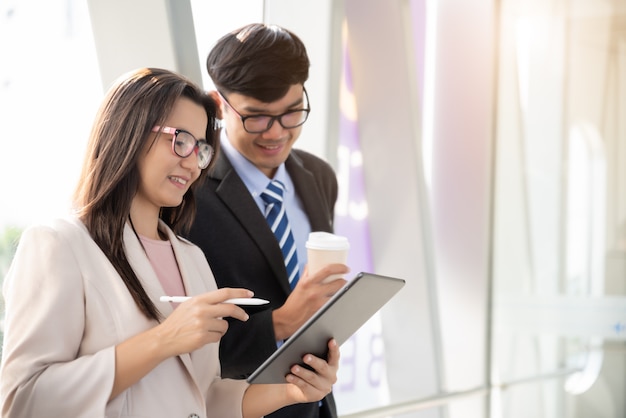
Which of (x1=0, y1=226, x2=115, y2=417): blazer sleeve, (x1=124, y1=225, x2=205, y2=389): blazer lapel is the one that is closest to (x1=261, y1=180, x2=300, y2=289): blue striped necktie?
(x1=124, y1=225, x2=205, y2=389): blazer lapel

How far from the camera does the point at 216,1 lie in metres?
3.20

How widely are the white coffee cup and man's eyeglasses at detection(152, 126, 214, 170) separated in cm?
36

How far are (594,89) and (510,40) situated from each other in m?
0.56

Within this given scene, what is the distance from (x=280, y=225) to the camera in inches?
95.5

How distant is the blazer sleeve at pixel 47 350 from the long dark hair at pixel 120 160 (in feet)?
0.38

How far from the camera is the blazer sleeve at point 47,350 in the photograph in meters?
1.56

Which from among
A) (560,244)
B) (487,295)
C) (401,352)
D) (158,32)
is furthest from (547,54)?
(158,32)

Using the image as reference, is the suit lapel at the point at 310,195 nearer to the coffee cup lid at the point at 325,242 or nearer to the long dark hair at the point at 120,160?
the coffee cup lid at the point at 325,242

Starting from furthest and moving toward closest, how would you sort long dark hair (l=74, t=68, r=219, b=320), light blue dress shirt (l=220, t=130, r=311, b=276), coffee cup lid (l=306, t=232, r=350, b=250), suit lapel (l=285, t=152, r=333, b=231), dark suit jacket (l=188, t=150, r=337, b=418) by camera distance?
suit lapel (l=285, t=152, r=333, b=231) < light blue dress shirt (l=220, t=130, r=311, b=276) < dark suit jacket (l=188, t=150, r=337, b=418) < coffee cup lid (l=306, t=232, r=350, b=250) < long dark hair (l=74, t=68, r=219, b=320)

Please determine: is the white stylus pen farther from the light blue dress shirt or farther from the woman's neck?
the light blue dress shirt

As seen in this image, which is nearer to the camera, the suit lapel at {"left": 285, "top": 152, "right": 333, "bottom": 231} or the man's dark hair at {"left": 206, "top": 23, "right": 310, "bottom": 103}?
the man's dark hair at {"left": 206, "top": 23, "right": 310, "bottom": 103}

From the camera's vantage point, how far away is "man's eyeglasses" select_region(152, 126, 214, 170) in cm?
178

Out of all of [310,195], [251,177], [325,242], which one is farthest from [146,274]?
[310,195]

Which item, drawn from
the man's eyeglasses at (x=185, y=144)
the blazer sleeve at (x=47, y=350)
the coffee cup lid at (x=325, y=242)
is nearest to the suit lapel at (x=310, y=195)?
the coffee cup lid at (x=325, y=242)
